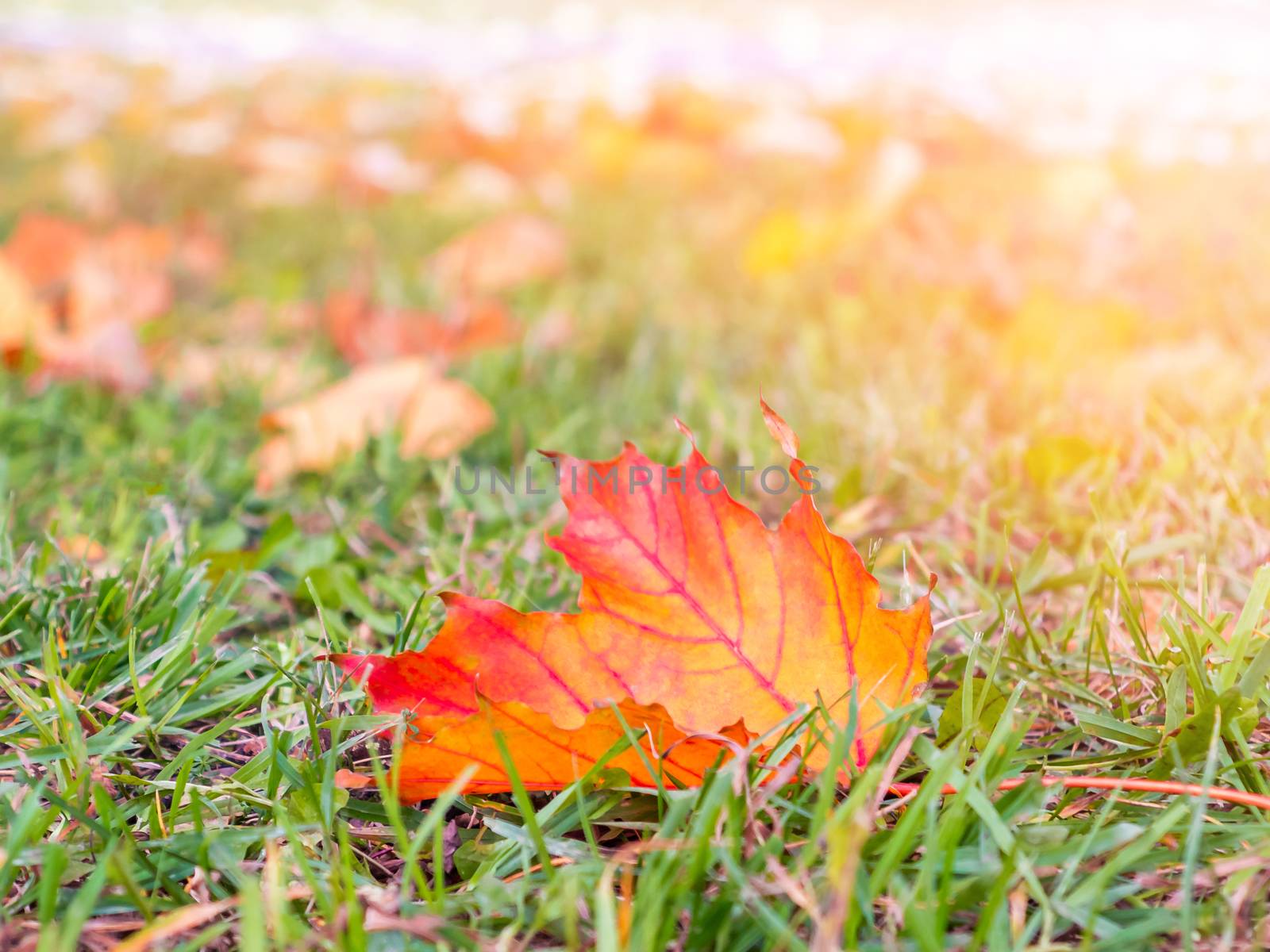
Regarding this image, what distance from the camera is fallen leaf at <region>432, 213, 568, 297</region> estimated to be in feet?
7.30

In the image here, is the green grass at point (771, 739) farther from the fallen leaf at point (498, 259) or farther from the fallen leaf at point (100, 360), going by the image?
the fallen leaf at point (498, 259)

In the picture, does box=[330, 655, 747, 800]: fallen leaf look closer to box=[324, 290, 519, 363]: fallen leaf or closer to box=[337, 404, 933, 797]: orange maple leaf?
box=[337, 404, 933, 797]: orange maple leaf

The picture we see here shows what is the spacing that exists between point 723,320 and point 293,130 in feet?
8.46

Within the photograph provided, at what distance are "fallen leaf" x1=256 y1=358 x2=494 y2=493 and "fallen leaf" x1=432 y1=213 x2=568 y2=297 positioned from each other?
702 millimetres

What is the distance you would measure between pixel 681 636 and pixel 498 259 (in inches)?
65.4

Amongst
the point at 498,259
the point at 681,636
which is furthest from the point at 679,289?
the point at 681,636

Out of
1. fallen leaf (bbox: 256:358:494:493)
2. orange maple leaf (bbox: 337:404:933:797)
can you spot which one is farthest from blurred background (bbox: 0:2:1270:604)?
orange maple leaf (bbox: 337:404:933:797)

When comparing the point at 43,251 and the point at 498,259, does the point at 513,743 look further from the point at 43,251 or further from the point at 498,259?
the point at 43,251

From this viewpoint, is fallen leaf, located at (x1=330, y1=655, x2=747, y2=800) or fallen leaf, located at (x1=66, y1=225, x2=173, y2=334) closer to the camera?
fallen leaf, located at (x1=330, y1=655, x2=747, y2=800)

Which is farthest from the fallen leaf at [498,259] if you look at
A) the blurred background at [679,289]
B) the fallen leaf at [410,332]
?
the fallen leaf at [410,332]

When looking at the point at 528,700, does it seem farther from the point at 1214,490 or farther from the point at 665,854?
the point at 1214,490

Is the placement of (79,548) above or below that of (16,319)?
below

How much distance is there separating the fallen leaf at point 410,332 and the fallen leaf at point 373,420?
0.32 m

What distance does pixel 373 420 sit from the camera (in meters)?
1.47
